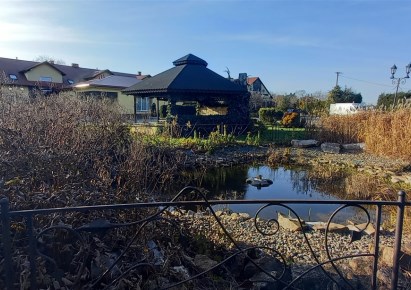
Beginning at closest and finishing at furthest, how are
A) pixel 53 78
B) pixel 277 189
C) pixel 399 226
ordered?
pixel 399 226, pixel 277 189, pixel 53 78

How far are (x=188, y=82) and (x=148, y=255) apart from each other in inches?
517

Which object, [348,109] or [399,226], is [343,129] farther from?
[399,226]

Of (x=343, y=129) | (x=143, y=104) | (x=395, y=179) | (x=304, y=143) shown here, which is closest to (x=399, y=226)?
(x=395, y=179)

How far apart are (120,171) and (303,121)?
1690 centimetres

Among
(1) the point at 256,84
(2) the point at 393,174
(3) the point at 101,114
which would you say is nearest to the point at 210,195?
(3) the point at 101,114

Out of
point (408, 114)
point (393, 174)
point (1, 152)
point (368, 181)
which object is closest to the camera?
point (1, 152)

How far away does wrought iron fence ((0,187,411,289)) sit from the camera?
1.58 metres

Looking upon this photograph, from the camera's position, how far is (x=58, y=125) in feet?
13.3

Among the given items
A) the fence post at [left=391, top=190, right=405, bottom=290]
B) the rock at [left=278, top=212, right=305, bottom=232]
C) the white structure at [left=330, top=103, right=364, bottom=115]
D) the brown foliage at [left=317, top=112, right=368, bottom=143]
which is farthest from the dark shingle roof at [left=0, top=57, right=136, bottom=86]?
the fence post at [left=391, top=190, right=405, bottom=290]

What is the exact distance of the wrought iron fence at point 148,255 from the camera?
1.58 m

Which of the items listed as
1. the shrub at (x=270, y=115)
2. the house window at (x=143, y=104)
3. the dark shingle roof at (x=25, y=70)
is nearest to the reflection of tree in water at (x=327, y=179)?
the shrub at (x=270, y=115)

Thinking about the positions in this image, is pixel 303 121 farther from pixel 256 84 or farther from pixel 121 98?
pixel 256 84

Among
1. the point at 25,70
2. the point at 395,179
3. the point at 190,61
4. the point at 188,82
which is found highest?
the point at 25,70

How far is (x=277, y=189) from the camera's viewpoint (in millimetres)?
7539
